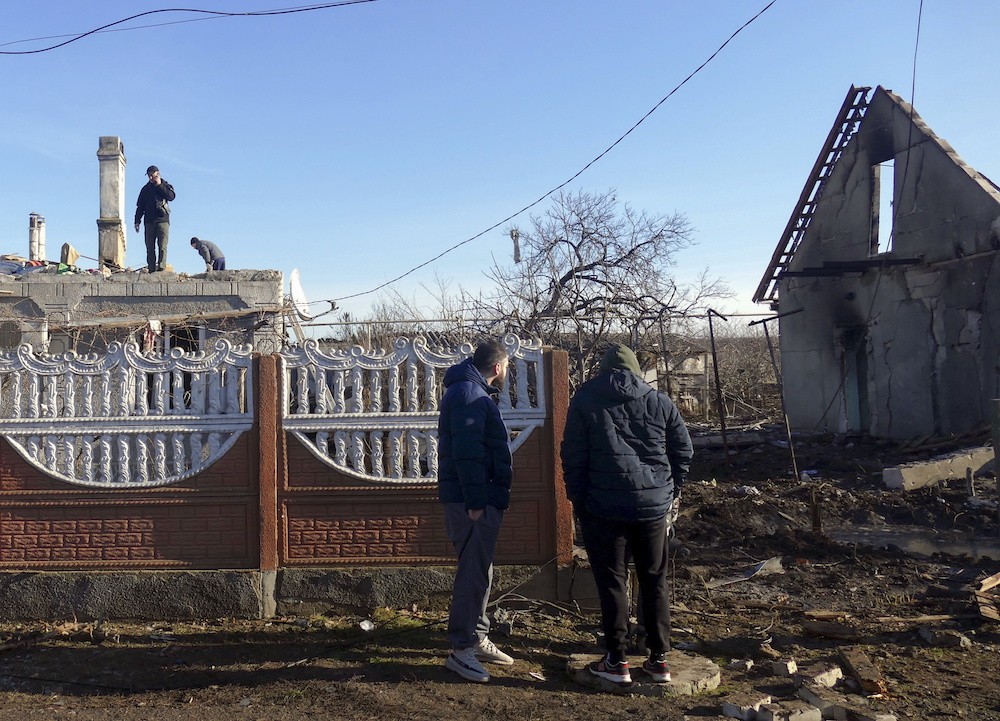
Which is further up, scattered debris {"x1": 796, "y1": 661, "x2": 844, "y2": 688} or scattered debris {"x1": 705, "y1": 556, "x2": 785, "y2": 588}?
scattered debris {"x1": 705, "y1": 556, "x2": 785, "y2": 588}

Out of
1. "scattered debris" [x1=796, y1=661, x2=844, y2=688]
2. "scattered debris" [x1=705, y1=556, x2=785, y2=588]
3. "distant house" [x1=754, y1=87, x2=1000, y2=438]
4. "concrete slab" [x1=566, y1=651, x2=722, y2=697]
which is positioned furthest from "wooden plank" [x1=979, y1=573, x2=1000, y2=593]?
"distant house" [x1=754, y1=87, x2=1000, y2=438]

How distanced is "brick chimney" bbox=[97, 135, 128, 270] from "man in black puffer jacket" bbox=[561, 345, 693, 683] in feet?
44.1

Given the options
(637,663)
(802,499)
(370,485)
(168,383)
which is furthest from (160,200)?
(637,663)

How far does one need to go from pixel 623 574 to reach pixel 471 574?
834mm

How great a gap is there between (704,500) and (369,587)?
19.0 ft

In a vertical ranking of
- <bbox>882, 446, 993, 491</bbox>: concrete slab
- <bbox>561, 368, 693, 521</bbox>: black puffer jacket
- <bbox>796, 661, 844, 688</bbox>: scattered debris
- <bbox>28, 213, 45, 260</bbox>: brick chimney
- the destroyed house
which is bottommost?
<bbox>796, 661, 844, 688</bbox>: scattered debris

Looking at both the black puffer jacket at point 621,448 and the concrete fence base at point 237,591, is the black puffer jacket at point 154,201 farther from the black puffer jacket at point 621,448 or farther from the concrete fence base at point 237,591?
the black puffer jacket at point 621,448

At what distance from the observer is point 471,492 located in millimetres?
4359

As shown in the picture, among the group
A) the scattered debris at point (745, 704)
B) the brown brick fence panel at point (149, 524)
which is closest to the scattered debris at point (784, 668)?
the scattered debris at point (745, 704)

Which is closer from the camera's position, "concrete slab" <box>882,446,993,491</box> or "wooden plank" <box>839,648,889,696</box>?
"wooden plank" <box>839,648,889,696</box>

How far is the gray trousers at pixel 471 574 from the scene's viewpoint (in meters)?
4.51

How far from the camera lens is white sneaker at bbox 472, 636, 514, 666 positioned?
15.3ft

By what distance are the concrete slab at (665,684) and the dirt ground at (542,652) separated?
0.18ft

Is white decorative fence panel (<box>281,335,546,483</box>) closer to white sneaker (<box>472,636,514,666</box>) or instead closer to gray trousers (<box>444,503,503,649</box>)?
gray trousers (<box>444,503,503,649</box>)
